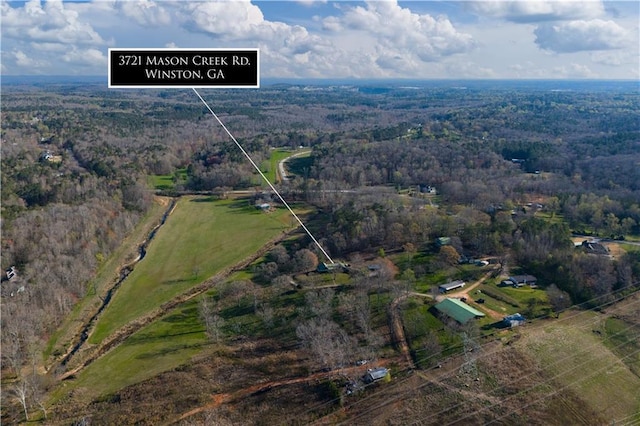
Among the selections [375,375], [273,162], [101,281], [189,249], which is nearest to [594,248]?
[375,375]

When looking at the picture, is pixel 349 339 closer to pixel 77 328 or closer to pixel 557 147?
pixel 77 328

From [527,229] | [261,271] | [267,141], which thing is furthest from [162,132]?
[527,229]

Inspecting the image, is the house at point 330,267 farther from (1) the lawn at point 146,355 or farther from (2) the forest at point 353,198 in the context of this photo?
(1) the lawn at point 146,355

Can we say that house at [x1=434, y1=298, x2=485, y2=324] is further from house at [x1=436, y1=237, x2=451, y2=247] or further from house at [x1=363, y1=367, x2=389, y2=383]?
house at [x1=436, y1=237, x2=451, y2=247]

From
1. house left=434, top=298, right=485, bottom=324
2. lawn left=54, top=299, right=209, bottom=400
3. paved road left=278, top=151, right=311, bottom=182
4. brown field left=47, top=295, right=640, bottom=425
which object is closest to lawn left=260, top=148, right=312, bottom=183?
paved road left=278, top=151, right=311, bottom=182

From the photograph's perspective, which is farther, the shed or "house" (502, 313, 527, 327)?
the shed

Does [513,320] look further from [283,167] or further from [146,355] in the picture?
[283,167]
